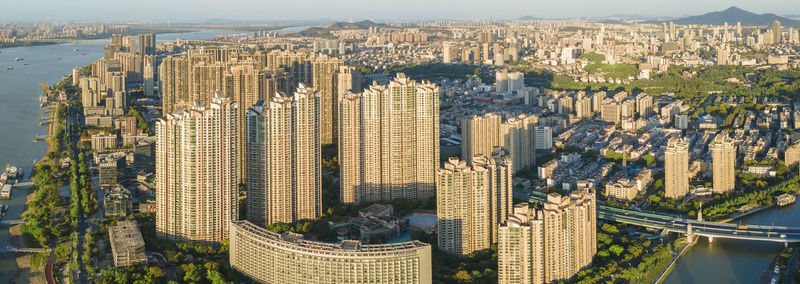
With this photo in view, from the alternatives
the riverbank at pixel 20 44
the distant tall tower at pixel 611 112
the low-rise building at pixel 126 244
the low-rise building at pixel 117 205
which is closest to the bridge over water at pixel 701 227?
the low-rise building at pixel 126 244

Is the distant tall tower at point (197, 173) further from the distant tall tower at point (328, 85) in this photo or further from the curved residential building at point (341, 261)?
the distant tall tower at point (328, 85)

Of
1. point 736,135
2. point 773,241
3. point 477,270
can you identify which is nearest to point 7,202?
point 477,270

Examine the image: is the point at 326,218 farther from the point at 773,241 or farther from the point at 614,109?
the point at 614,109

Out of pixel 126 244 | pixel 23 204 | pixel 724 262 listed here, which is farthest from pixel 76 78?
pixel 724 262

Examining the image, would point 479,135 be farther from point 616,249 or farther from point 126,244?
point 126,244

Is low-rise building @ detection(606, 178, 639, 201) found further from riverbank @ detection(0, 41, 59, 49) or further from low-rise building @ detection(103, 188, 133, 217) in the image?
riverbank @ detection(0, 41, 59, 49)
